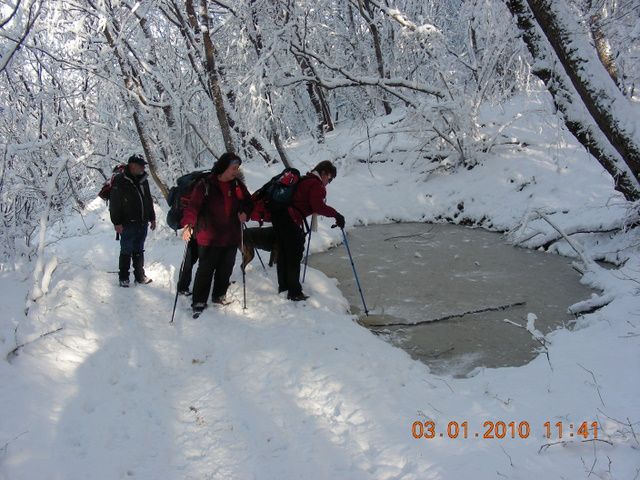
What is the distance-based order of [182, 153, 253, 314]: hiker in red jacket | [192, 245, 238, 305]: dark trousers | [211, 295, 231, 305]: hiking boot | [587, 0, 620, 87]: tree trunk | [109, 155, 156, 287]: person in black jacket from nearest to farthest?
1. [182, 153, 253, 314]: hiker in red jacket
2. [192, 245, 238, 305]: dark trousers
3. [211, 295, 231, 305]: hiking boot
4. [109, 155, 156, 287]: person in black jacket
5. [587, 0, 620, 87]: tree trunk

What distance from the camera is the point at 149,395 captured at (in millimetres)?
3799

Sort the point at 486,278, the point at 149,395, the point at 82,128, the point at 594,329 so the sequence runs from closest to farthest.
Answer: the point at 149,395 → the point at 594,329 → the point at 486,278 → the point at 82,128

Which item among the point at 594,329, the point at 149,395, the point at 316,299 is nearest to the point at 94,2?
the point at 316,299

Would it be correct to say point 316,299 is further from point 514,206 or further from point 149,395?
point 514,206

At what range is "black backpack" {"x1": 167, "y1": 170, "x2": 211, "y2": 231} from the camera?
5.34m

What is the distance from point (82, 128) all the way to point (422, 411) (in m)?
13.5

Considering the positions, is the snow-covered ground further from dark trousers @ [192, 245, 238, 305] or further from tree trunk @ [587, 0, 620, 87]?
tree trunk @ [587, 0, 620, 87]

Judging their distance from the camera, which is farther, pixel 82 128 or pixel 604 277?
pixel 82 128

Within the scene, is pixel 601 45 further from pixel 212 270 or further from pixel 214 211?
pixel 212 270

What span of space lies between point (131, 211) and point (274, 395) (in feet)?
11.0

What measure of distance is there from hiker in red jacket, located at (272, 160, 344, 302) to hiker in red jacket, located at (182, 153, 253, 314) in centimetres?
57
